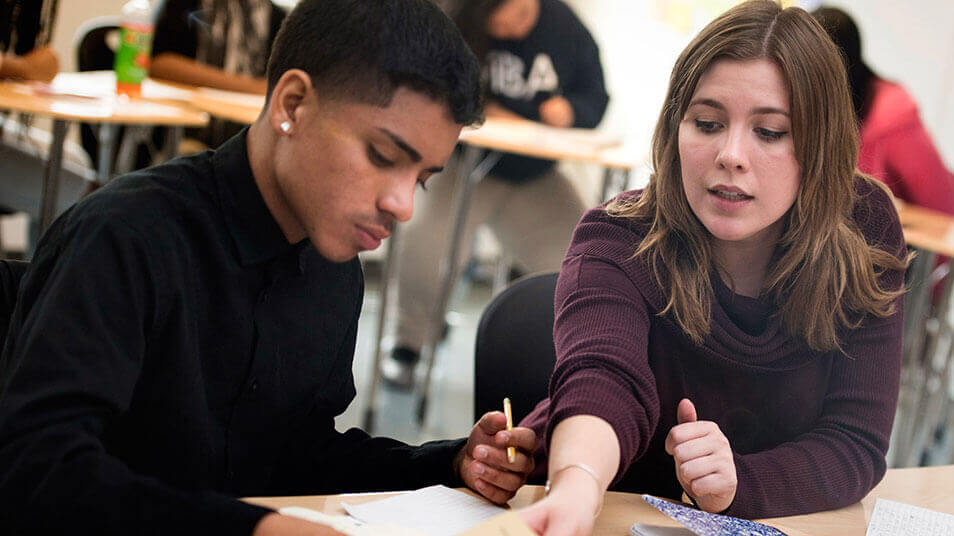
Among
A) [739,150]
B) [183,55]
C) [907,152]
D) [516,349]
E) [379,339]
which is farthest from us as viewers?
[907,152]

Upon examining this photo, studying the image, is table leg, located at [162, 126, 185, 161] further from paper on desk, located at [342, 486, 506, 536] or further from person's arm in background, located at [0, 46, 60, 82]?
paper on desk, located at [342, 486, 506, 536]

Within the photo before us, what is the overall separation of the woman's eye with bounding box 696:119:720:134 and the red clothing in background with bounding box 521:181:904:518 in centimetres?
14

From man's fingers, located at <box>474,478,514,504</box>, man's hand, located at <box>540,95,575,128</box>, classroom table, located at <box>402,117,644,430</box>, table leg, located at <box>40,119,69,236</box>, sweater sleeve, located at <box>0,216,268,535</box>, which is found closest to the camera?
sweater sleeve, located at <box>0,216,268,535</box>

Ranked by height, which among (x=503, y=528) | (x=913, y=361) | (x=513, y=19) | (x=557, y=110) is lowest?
(x=913, y=361)

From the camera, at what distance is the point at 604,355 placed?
102cm

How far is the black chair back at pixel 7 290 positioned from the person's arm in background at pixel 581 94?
238 centimetres

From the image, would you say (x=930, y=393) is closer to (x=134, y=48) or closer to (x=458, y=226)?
(x=458, y=226)

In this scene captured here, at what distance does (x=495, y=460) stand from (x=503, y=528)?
248mm

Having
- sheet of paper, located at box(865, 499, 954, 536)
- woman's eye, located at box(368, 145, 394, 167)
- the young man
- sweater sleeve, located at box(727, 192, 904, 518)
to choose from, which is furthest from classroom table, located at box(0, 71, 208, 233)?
sheet of paper, located at box(865, 499, 954, 536)

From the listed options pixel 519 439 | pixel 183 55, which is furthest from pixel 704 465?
pixel 183 55

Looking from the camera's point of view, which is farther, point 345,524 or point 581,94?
point 581,94

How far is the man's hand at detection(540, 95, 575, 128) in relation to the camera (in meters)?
3.17

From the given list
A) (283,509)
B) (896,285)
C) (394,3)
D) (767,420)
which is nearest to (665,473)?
(767,420)

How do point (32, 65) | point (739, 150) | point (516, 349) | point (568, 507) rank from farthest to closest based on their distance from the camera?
1. point (32, 65)
2. point (516, 349)
3. point (739, 150)
4. point (568, 507)
